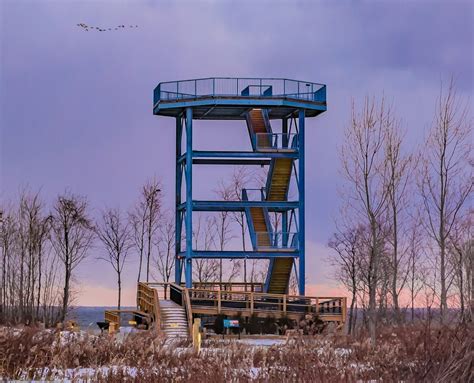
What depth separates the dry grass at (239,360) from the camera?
1152 centimetres

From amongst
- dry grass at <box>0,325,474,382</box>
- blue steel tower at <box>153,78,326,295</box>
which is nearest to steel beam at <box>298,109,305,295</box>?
blue steel tower at <box>153,78,326,295</box>

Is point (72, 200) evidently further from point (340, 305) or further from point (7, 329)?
point (7, 329)

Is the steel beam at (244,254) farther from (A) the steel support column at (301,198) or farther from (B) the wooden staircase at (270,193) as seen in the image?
(A) the steel support column at (301,198)

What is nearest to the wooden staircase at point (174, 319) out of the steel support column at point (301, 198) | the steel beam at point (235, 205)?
the steel beam at point (235, 205)

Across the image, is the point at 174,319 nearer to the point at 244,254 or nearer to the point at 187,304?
the point at 187,304

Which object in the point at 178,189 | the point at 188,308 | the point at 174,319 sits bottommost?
the point at 174,319

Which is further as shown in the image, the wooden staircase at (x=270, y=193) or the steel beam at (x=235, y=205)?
the wooden staircase at (x=270, y=193)

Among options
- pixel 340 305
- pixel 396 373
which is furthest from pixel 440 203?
pixel 396 373

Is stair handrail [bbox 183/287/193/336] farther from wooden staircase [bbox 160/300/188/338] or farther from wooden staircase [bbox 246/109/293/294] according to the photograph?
wooden staircase [bbox 246/109/293/294]

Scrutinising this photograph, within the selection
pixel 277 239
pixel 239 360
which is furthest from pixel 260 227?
pixel 239 360

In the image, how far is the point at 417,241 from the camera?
168 feet

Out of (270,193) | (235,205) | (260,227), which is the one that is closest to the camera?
(235,205)

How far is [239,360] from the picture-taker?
48.9ft

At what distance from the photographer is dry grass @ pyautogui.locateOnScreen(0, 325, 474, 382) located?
11523 millimetres
